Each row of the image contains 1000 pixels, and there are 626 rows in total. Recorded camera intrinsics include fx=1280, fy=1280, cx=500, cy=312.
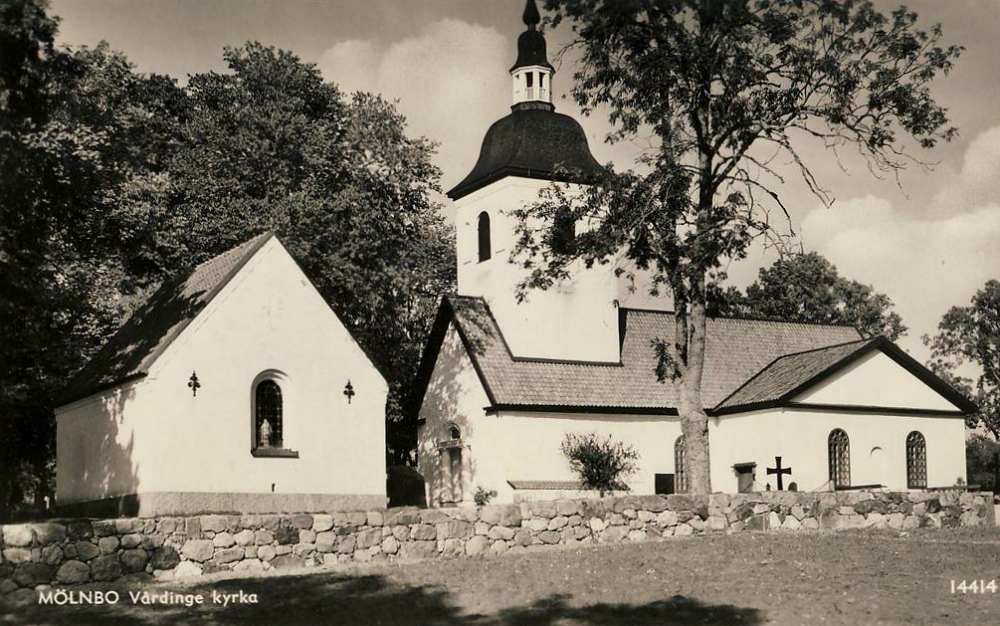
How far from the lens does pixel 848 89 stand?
26.5 metres

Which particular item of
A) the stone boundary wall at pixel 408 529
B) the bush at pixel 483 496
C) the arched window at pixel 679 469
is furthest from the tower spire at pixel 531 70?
the stone boundary wall at pixel 408 529

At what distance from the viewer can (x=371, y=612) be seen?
1573cm

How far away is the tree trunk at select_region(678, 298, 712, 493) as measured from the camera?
87.2 ft

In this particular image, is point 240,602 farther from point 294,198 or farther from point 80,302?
point 294,198

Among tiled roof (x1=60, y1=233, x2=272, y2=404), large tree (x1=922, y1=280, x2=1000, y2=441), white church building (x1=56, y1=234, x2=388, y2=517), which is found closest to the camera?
white church building (x1=56, y1=234, x2=388, y2=517)

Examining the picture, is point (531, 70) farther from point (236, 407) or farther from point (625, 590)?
point (625, 590)

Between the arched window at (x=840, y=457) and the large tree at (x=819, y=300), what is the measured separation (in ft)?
81.7

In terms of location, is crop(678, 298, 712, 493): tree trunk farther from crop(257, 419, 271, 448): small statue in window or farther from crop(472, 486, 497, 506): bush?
crop(472, 486, 497, 506): bush

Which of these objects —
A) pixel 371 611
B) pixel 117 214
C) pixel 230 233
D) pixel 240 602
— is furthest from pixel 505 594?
pixel 230 233

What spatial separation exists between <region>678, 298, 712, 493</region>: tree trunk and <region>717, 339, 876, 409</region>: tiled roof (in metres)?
10.2

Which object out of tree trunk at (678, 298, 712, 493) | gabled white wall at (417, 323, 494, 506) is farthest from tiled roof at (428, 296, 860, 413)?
tree trunk at (678, 298, 712, 493)

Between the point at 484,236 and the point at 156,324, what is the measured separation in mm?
12578

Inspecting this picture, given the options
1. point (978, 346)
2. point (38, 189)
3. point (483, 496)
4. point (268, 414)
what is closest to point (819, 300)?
point (978, 346)

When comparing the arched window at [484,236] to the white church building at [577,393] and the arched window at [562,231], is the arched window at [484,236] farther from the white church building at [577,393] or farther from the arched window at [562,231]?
the arched window at [562,231]
